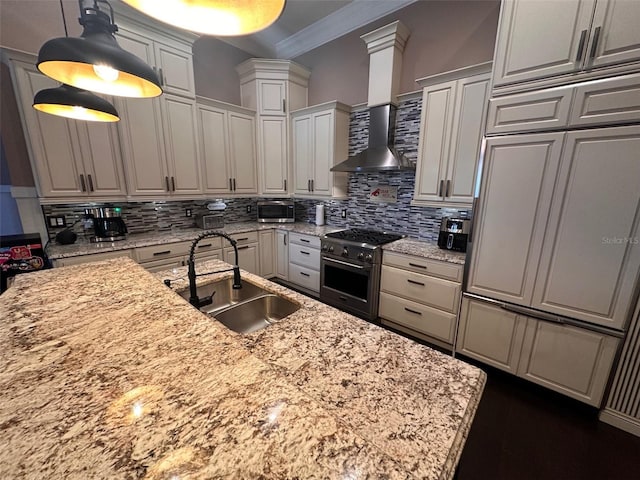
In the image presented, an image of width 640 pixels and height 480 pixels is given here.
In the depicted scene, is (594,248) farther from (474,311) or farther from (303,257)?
(303,257)

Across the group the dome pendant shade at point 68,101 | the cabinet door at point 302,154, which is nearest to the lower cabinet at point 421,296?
the cabinet door at point 302,154

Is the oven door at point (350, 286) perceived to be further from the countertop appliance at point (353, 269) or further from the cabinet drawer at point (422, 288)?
the cabinet drawer at point (422, 288)

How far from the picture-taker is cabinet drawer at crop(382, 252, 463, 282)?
2133 millimetres

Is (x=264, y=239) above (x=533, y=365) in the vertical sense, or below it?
above

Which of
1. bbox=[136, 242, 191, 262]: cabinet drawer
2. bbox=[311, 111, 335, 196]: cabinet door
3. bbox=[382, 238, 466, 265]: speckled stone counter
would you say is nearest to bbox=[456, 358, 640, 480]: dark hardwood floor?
bbox=[382, 238, 466, 265]: speckled stone counter

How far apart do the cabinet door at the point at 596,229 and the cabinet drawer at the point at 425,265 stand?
59 cm

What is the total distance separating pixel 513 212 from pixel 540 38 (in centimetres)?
106

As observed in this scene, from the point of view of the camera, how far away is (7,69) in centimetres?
211

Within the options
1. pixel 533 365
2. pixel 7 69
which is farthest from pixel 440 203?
pixel 7 69

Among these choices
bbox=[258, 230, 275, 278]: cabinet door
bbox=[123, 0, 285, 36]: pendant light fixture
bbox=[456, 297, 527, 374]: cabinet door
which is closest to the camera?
bbox=[123, 0, 285, 36]: pendant light fixture

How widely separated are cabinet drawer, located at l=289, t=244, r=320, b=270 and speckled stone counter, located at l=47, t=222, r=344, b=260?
0.74 feet

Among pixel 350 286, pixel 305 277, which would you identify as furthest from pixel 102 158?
pixel 350 286

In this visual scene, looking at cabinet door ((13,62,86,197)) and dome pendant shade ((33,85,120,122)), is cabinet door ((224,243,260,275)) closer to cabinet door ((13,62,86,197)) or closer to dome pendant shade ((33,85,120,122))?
cabinet door ((13,62,86,197))

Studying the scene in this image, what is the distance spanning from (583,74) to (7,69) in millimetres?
4157
